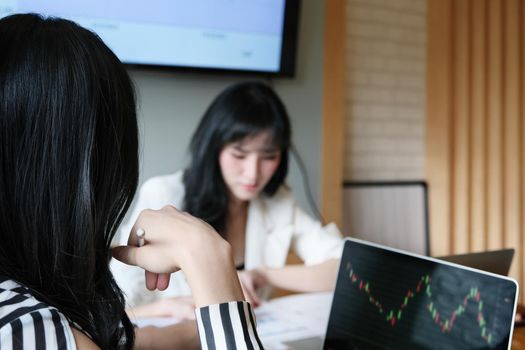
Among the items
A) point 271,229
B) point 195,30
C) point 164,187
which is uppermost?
point 195,30

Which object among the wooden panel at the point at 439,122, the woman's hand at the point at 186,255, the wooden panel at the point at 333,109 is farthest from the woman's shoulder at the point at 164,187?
the wooden panel at the point at 439,122

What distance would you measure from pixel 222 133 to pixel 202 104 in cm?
51

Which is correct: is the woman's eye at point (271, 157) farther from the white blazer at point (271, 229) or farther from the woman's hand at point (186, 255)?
the woman's hand at point (186, 255)

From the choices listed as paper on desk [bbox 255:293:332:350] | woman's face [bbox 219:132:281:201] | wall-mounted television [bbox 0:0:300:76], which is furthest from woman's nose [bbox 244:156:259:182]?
wall-mounted television [bbox 0:0:300:76]

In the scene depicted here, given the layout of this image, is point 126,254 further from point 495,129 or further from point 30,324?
point 495,129

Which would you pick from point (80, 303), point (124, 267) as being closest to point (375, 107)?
point (124, 267)

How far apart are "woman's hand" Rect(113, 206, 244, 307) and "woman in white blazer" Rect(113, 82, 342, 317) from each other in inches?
26.9

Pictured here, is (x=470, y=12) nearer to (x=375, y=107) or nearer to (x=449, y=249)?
(x=375, y=107)

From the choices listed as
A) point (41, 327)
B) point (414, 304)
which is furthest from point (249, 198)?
point (41, 327)

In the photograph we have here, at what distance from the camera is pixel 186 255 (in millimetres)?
708

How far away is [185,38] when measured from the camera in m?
1.96

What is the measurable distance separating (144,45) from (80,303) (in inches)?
55.5

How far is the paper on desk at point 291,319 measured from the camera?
3.61 ft

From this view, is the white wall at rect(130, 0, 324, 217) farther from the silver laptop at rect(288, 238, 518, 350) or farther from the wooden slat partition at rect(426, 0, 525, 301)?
the silver laptop at rect(288, 238, 518, 350)
